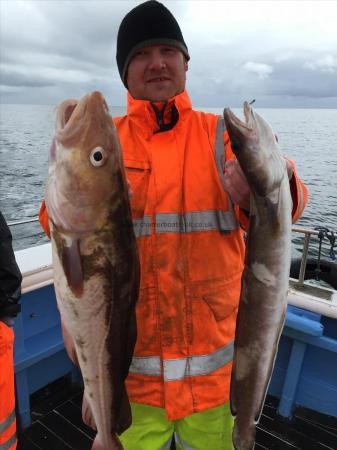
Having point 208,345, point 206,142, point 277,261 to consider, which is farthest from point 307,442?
point 206,142

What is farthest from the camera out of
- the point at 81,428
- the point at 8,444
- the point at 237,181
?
the point at 81,428

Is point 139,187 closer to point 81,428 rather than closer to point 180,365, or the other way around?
point 180,365

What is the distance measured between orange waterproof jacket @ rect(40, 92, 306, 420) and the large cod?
1.40 feet

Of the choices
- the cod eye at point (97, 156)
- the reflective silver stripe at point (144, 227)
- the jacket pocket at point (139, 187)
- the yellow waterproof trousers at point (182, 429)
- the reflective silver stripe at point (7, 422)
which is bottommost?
the reflective silver stripe at point (7, 422)

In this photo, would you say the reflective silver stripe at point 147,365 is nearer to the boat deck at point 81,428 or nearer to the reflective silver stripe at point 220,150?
the reflective silver stripe at point 220,150

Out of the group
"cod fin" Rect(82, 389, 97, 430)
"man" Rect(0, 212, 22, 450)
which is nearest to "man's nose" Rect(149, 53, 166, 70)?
"man" Rect(0, 212, 22, 450)

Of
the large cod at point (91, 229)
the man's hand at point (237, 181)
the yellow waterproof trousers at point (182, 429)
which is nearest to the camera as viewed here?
the large cod at point (91, 229)

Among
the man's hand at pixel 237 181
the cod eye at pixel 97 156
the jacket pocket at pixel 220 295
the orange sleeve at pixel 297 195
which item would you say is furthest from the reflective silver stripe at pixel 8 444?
the orange sleeve at pixel 297 195

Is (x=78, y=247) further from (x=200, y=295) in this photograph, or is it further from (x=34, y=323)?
(x=34, y=323)

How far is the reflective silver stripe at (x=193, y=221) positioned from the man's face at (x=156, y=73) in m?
0.74

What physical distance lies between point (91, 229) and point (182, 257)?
697 mm

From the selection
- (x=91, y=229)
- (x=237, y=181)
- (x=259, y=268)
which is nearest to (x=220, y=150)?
(x=237, y=181)

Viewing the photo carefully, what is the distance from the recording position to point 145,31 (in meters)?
2.44

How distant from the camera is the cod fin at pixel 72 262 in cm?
177
